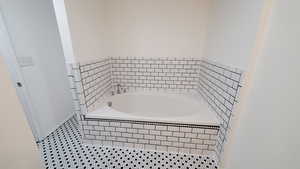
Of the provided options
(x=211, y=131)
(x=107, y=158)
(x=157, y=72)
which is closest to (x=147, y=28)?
(x=157, y=72)

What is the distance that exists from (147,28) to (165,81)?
2.80 feet

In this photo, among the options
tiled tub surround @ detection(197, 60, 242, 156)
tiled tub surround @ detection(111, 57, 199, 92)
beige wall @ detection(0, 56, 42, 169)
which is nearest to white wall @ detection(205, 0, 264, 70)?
tiled tub surround @ detection(197, 60, 242, 156)

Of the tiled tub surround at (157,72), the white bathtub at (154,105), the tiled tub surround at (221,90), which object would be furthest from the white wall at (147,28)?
the white bathtub at (154,105)

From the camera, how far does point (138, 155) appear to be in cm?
146

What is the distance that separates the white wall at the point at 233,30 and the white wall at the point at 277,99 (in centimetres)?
17

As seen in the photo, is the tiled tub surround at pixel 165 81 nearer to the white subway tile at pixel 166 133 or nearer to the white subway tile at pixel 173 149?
the white subway tile at pixel 173 149

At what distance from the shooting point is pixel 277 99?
0.61 metres

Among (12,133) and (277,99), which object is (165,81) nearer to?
(277,99)

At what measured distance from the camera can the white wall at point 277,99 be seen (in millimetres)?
529

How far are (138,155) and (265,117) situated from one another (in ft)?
4.15

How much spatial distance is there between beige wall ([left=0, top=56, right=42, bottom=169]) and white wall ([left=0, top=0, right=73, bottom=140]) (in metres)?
1.34

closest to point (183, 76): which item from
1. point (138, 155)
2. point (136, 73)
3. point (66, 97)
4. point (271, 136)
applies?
point (136, 73)

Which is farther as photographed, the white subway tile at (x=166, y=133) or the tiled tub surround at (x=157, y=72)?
the tiled tub surround at (x=157, y=72)

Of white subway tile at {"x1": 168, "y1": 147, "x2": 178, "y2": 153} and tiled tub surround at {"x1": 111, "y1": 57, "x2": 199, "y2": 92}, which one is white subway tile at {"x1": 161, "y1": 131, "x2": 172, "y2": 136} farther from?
tiled tub surround at {"x1": 111, "y1": 57, "x2": 199, "y2": 92}
